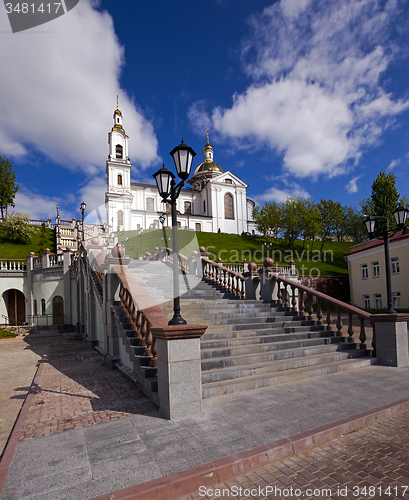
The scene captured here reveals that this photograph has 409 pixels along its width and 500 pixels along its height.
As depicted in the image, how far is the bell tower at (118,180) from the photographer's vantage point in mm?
57031

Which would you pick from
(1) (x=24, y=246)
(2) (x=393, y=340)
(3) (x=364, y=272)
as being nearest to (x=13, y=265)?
(1) (x=24, y=246)

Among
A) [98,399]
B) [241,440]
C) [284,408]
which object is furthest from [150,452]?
[98,399]

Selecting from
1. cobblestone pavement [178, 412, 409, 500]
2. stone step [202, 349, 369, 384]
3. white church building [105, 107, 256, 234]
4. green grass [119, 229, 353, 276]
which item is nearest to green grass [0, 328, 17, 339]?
green grass [119, 229, 353, 276]

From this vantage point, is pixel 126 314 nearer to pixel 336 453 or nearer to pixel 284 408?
pixel 284 408

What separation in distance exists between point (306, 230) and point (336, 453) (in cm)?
4705

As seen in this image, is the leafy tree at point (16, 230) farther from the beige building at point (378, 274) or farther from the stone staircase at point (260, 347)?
the beige building at point (378, 274)

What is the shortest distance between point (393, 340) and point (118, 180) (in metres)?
58.1

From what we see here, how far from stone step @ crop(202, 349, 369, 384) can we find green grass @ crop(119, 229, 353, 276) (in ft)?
90.2

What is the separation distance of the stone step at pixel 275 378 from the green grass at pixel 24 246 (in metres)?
35.0

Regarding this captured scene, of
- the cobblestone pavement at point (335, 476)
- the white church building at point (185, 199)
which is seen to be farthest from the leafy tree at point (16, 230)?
the cobblestone pavement at point (335, 476)

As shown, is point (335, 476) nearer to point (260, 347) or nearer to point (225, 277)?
point (260, 347)

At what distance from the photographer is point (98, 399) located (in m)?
6.07

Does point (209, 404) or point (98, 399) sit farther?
point (98, 399)

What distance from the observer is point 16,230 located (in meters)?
38.9
